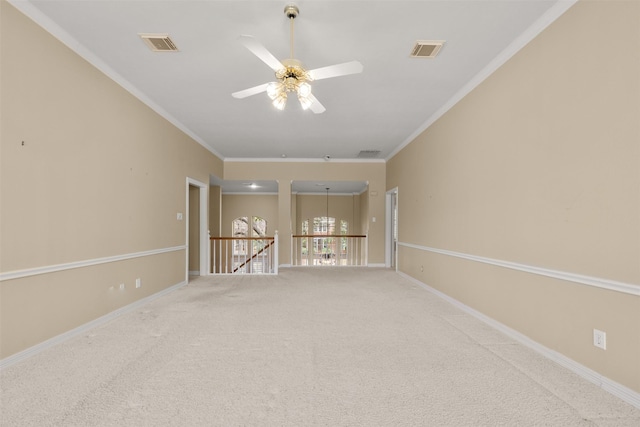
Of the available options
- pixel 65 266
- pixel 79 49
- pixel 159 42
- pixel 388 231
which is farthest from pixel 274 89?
pixel 388 231

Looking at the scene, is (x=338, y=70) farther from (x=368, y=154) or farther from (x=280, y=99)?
(x=368, y=154)

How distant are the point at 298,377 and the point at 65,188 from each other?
280 cm

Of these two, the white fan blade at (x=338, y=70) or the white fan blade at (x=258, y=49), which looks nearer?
the white fan blade at (x=258, y=49)

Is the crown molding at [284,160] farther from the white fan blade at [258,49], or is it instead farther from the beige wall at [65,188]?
the white fan blade at [258,49]

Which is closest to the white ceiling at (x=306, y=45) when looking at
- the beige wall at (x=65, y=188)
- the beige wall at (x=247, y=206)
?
the beige wall at (x=65, y=188)

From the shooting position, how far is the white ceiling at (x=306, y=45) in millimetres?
2461

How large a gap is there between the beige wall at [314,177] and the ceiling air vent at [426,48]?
5.01 metres

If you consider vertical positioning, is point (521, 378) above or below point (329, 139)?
below

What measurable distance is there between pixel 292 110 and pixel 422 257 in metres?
3.45

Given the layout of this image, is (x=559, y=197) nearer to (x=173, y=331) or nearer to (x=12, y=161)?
(x=173, y=331)

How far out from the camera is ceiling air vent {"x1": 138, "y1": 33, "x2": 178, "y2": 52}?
2814mm

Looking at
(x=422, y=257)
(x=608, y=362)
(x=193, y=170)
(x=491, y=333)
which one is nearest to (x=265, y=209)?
(x=193, y=170)

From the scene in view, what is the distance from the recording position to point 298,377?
219cm

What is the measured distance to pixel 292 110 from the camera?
4.68 m
